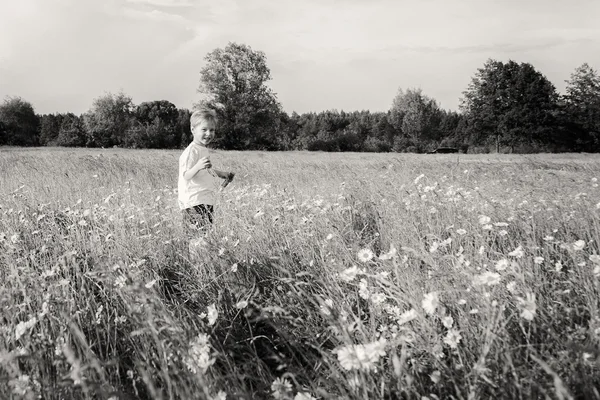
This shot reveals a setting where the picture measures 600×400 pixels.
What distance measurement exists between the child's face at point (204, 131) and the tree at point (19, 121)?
7661cm

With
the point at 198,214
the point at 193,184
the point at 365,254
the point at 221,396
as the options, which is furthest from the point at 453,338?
the point at 193,184

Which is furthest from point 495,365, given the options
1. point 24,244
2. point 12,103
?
point 12,103

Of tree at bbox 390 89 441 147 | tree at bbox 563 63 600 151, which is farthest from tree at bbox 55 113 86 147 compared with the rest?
tree at bbox 563 63 600 151

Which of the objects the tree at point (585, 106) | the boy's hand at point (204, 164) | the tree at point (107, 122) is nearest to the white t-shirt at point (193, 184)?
the boy's hand at point (204, 164)

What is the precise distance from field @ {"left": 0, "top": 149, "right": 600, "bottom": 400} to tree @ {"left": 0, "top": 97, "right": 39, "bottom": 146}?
3062 inches

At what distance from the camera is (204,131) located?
4.68 m

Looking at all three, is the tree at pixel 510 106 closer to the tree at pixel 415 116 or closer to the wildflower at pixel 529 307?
the tree at pixel 415 116

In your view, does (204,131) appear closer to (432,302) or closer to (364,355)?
(432,302)

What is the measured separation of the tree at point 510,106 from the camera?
48.2m

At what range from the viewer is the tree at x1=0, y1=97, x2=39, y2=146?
70375 millimetres

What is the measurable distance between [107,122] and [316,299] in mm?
74213

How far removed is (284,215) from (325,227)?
0.68 meters

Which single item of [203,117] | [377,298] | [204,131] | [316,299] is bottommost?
[316,299]

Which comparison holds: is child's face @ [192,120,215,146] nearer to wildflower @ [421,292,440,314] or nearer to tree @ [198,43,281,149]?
wildflower @ [421,292,440,314]
